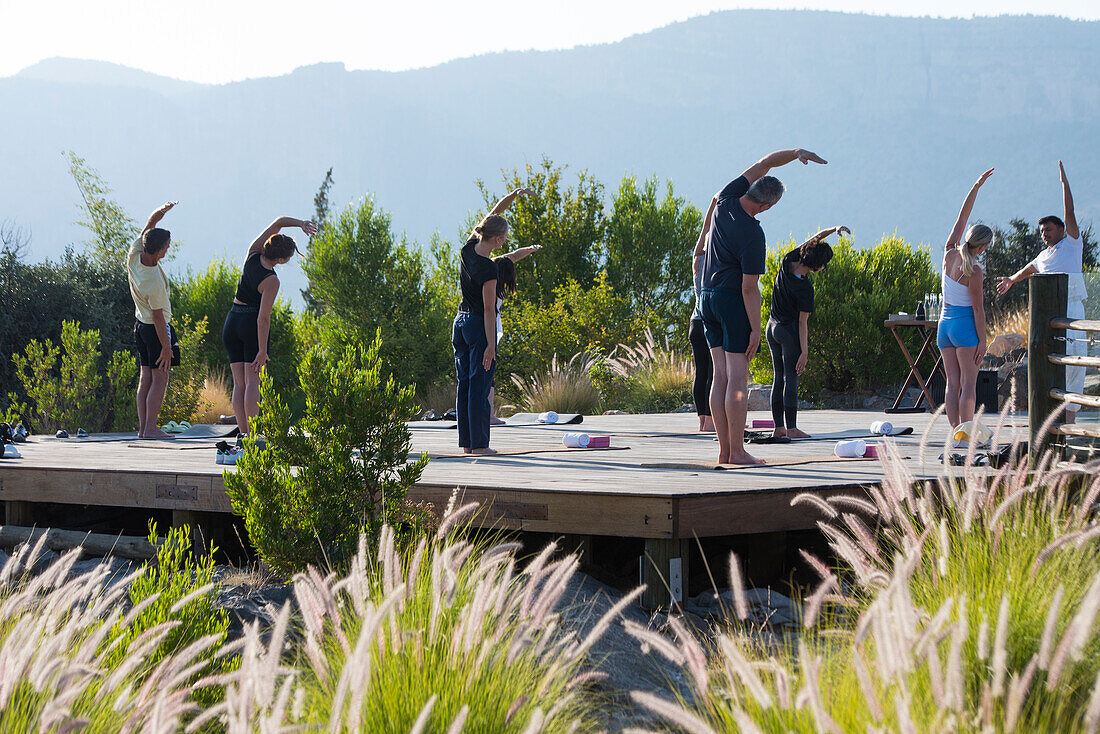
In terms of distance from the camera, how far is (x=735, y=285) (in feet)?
17.5

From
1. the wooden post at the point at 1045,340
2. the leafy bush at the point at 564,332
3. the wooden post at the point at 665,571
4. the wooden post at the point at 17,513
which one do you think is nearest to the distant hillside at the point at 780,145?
the leafy bush at the point at 564,332

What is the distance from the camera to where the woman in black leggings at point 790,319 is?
7598 mm

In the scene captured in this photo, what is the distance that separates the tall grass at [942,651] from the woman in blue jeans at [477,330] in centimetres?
327

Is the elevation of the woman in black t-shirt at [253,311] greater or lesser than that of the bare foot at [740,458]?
greater

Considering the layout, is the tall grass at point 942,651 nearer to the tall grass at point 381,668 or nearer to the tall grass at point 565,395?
the tall grass at point 381,668

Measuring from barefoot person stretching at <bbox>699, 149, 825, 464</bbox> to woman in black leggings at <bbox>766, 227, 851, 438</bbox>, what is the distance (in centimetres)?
217

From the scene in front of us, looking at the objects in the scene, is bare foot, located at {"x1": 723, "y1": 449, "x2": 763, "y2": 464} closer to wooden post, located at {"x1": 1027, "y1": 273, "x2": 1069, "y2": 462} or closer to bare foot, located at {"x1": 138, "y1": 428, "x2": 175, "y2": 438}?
wooden post, located at {"x1": 1027, "y1": 273, "x2": 1069, "y2": 462}

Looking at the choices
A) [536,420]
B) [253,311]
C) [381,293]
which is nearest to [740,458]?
[253,311]

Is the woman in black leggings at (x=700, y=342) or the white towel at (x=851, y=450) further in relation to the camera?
the woman in black leggings at (x=700, y=342)

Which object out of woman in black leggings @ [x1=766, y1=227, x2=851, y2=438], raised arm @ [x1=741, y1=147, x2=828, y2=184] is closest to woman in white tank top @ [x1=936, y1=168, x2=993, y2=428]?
woman in black leggings @ [x1=766, y1=227, x2=851, y2=438]

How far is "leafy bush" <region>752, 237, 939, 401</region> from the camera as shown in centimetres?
1523

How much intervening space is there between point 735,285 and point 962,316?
2018 mm

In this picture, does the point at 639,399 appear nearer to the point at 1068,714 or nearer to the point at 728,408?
the point at 728,408

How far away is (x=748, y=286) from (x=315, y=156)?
201564 millimetres
